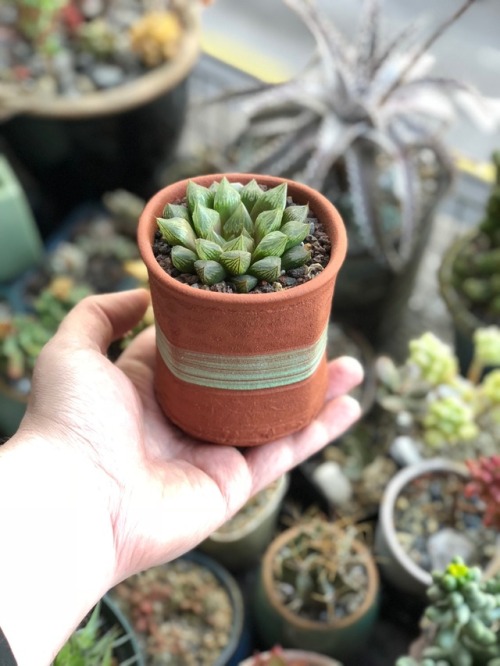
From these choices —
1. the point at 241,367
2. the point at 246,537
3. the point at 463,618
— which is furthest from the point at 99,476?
Answer: the point at 246,537

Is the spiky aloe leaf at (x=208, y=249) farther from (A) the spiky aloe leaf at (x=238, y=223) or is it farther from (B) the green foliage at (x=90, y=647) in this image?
(B) the green foliage at (x=90, y=647)

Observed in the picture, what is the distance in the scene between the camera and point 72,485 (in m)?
0.77

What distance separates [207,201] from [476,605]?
0.59 m

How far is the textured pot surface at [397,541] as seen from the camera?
121 centimetres

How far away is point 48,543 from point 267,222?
39cm

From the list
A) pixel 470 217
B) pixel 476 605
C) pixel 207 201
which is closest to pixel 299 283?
pixel 207 201

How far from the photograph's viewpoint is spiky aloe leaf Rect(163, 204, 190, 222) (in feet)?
2.57

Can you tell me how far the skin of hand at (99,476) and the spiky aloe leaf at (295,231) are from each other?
10.4 inches

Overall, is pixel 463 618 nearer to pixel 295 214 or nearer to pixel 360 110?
pixel 295 214

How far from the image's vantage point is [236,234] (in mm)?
771

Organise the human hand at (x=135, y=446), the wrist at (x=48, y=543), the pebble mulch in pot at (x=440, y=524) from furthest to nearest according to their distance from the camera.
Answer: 1. the pebble mulch in pot at (x=440, y=524)
2. the human hand at (x=135, y=446)
3. the wrist at (x=48, y=543)

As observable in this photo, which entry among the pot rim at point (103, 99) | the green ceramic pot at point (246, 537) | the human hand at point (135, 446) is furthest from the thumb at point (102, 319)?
the pot rim at point (103, 99)

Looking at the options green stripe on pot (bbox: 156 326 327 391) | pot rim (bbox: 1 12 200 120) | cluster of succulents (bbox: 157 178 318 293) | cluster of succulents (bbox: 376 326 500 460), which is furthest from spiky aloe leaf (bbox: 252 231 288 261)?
pot rim (bbox: 1 12 200 120)

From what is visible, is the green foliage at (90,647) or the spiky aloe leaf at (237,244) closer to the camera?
the spiky aloe leaf at (237,244)
